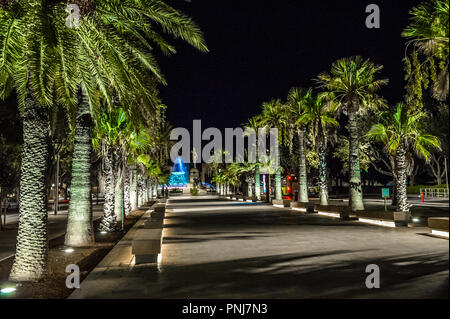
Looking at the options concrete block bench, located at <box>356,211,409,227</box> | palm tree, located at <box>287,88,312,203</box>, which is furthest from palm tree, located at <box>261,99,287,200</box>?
concrete block bench, located at <box>356,211,409,227</box>

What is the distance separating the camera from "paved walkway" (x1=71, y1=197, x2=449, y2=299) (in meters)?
7.64

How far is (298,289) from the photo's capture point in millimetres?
7770

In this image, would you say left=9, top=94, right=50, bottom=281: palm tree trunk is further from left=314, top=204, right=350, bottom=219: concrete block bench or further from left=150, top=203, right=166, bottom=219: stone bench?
left=314, top=204, right=350, bottom=219: concrete block bench

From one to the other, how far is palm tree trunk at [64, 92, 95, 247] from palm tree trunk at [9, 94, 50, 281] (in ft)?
13.5

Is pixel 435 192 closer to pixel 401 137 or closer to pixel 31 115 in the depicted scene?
pixel 401 137

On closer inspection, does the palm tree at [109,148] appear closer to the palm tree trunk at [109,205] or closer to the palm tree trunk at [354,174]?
the palm tree trunk at [109,205]

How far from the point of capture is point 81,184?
14.0 meters

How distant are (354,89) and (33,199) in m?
20.7

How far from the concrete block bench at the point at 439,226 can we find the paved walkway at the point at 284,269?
0.45 meters

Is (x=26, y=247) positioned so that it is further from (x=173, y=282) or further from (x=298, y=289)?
(x=298, y=289)

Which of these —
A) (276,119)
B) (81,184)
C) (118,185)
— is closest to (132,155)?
(118,185)

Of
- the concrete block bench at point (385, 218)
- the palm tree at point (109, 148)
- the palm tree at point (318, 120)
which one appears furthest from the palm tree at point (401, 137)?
the palm tree at point (109, 148)

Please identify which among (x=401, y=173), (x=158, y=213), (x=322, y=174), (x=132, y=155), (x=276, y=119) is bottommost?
(x=158, y=213)
